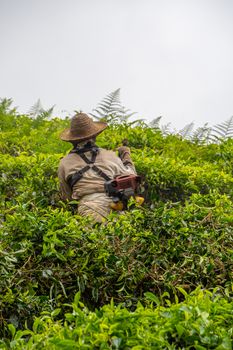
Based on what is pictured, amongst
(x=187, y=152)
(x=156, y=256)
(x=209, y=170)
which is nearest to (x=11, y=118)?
(x=187, y=152)

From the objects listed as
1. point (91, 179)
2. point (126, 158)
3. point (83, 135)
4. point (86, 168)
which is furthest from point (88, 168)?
point (126, 158)

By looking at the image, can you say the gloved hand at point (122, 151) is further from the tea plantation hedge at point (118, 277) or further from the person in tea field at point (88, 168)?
the tea plantation hedge at point (118, 277)

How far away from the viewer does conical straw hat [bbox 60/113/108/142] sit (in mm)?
11516

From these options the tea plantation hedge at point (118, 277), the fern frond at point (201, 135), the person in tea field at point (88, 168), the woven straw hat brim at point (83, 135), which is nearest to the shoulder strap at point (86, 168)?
the person in tea field at point (88, 168)

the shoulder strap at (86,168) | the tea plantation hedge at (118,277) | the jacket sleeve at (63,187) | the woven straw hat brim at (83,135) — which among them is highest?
the woven straw hat brim at (83,135)

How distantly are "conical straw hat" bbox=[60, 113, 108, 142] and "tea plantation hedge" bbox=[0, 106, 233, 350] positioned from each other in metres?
0.81

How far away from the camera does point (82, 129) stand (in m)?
11.6

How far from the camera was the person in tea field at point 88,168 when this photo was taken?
35.7 feet

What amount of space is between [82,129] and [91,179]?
0.79 metres

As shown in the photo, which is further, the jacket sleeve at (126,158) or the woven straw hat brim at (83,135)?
the jacket sleeve at (126,158)

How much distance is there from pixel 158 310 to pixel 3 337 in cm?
165

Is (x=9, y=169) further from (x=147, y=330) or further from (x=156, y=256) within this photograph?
(x=147, y=330)

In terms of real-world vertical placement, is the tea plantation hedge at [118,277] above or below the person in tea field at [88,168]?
below

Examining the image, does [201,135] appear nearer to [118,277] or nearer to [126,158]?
[126,158]
